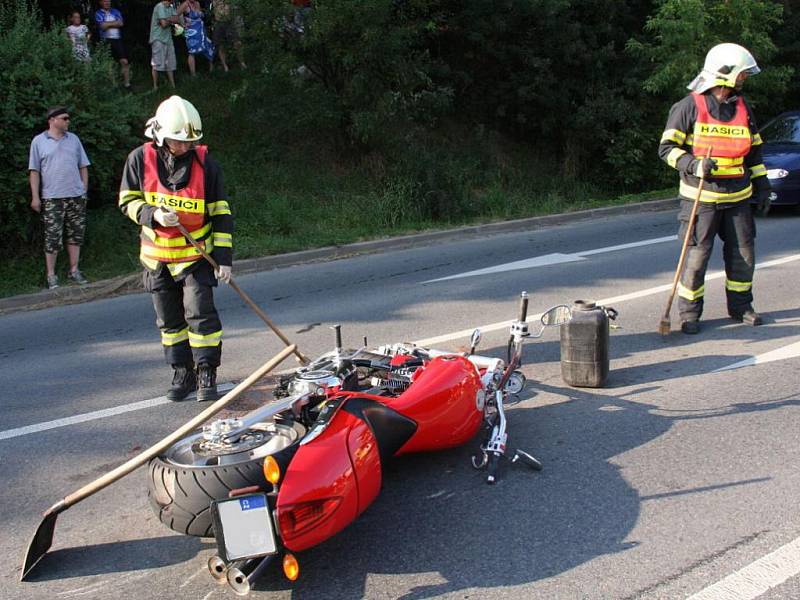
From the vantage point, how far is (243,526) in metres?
3.12

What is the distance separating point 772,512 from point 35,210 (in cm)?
883

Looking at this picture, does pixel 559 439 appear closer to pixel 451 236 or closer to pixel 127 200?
pixel 127 200

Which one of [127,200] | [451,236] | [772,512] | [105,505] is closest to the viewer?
[772,512]

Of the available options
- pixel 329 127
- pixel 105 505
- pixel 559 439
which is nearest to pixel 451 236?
pixel 329 127

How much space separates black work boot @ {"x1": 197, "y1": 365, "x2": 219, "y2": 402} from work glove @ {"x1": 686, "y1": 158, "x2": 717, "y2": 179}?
156 inches

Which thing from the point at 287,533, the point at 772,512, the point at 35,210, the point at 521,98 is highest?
the point at 521,98

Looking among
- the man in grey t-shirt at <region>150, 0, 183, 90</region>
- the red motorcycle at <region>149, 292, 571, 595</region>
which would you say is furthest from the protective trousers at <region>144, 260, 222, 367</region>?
the man in grey t-shirt at <region>150, 0, 183, 90</region>

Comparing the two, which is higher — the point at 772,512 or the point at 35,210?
the point at 35,210

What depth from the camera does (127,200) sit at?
5.70 m

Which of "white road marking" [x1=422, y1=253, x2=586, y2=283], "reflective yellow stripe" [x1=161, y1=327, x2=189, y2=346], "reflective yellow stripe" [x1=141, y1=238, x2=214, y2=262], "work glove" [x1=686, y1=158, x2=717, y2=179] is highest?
"work glove" [x1=686, y1=158, x2=717, y2=179]

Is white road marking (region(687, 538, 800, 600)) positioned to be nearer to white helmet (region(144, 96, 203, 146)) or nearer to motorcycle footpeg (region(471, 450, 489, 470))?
motorcycle footpeg (region(471, 450, 489, 470))

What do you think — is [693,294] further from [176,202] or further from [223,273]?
[176,202]

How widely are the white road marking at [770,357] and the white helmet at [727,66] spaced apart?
206cm

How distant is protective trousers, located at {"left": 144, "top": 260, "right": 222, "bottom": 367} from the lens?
576cm
